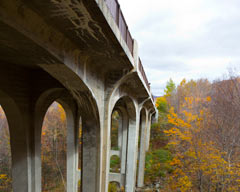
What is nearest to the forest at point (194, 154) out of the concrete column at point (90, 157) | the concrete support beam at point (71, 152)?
the concrete support beam at point (71, 152)

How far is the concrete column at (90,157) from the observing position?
238 inches

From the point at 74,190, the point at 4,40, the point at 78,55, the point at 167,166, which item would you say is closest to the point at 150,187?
the point at 167,166

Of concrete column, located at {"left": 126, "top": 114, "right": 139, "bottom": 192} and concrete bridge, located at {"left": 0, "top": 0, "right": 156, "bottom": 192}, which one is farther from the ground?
concrete bridge, located at {"left": 0, "top": 0, "right": 156, "bottom": 192}

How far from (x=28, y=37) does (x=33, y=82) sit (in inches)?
192

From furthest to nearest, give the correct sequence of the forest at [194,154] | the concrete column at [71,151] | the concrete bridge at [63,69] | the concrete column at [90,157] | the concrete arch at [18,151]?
the concrete column at [71,151] < the forest at [194,154] < the concrete arch at [18,151] < the concrete column at [90,157] < the concrete bridge at [63,69]

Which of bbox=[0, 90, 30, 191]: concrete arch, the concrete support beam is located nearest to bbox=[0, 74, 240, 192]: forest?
the concrete support beam

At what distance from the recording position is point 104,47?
13.5 ft

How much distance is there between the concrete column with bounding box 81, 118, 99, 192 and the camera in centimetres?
604

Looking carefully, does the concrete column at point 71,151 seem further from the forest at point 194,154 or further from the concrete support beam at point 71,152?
the forest at point 194,154

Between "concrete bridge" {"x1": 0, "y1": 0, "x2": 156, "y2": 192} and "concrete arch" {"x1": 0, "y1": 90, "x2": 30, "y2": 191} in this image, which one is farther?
"concrete arch" {"x1": 0, "y1": 90, "x2": 30, "y2": 191}

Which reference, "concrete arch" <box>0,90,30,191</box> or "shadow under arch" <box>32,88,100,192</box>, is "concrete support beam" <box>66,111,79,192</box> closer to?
"shadow under arch" <box>32,88,100,192</box>

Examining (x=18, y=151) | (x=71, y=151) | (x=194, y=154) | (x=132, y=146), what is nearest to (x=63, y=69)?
(x=18, y=151)

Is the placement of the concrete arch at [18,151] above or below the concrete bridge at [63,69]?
below

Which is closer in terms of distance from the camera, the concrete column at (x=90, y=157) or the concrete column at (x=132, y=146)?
the concrete column at (x=90, y=157)
